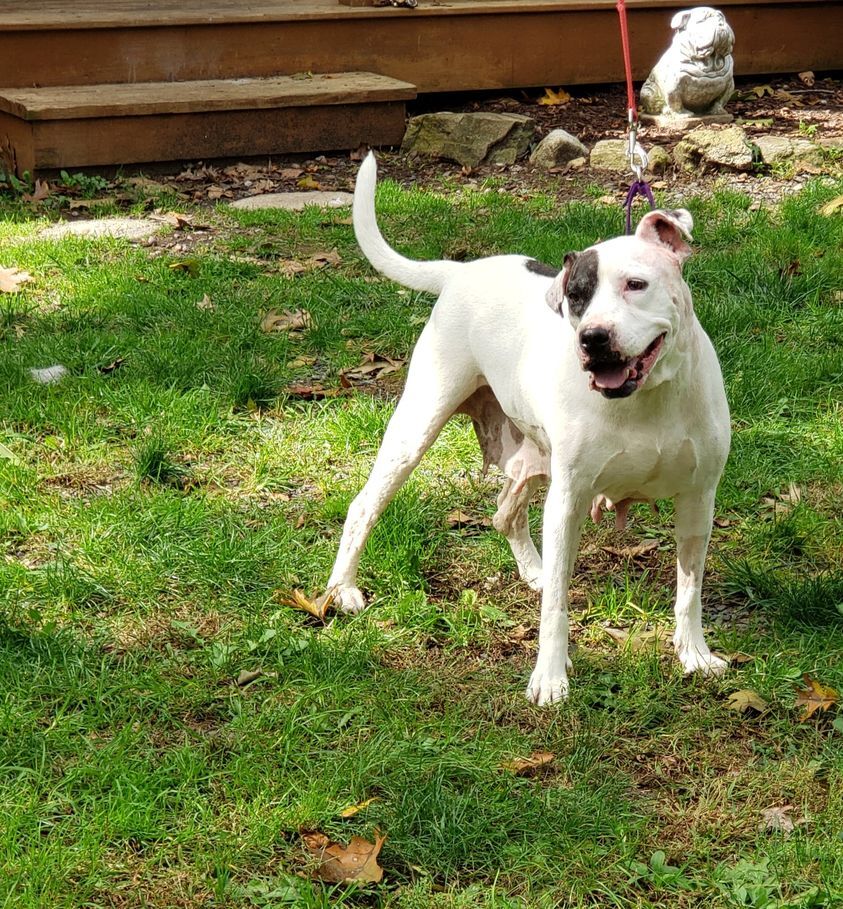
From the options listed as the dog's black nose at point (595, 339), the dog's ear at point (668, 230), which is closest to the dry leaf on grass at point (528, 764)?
the dog's black nose at point (595, 339)

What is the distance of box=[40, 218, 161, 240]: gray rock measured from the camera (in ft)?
24.5

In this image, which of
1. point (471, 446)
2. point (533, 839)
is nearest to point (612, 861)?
point (533, 839)

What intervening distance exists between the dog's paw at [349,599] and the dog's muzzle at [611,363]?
134 cm

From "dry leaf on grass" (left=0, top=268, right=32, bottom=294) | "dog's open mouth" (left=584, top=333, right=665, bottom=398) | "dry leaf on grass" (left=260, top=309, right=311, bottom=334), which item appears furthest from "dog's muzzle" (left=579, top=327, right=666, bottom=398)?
"dry leaf on grass" (left=0, top=268, right=32, bottom=294)

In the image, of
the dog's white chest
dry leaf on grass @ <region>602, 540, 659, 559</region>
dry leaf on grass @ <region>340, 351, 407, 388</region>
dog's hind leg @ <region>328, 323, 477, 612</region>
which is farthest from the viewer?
dry leaf on grass @ <region>340, 351, 407, 388</region>

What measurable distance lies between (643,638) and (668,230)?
1.36 meters

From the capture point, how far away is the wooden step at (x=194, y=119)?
8359 mm

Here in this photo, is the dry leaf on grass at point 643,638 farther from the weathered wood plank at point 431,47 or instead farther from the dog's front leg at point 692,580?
the weathered wood plank at point 431,47

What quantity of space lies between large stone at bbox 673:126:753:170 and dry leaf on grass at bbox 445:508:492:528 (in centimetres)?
439

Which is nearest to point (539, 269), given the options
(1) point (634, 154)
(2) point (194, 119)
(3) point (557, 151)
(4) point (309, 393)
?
(1) point (634, 154)

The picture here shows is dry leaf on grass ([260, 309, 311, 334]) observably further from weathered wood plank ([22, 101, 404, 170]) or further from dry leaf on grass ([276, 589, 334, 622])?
weathered wood plank ([22, 101, 404, 170])

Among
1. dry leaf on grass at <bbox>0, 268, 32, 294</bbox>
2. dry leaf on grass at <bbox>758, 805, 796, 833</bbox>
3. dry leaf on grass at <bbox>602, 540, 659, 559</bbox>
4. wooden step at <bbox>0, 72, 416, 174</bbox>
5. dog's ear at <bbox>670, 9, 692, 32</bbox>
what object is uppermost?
dog's ear at <bbox>670, 9, 692, 32</bbox>

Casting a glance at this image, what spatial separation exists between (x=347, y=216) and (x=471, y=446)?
3.02 m

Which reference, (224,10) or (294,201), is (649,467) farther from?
(224,10)
